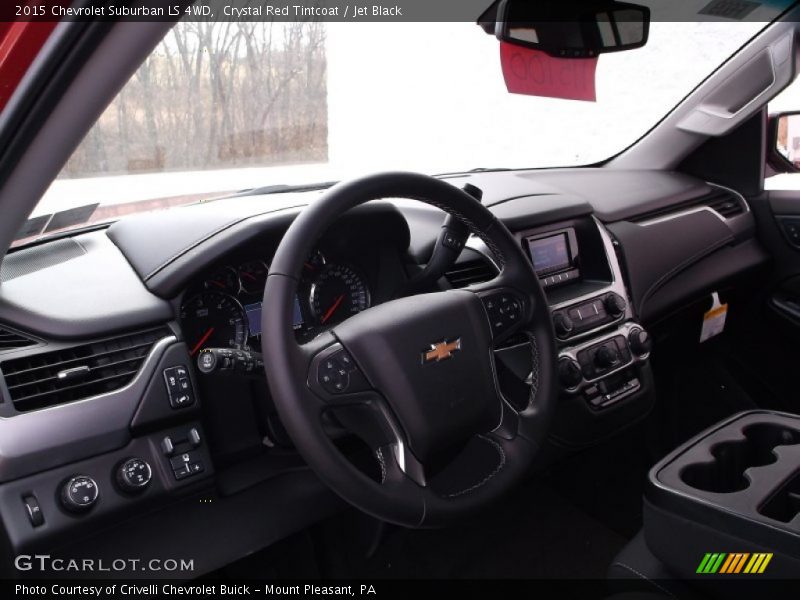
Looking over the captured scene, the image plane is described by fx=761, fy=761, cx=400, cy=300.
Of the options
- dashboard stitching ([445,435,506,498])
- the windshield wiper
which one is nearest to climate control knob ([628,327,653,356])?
dashboard stitching ([445,435,506,498])

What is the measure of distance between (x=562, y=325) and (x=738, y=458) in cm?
58

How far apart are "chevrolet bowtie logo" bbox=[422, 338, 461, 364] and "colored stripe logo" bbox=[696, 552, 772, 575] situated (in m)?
0.63

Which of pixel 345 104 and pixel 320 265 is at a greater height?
pixel 345 104

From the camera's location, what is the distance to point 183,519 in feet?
5.53

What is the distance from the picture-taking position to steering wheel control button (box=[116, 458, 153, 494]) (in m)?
1.53

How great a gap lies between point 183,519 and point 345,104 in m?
1.79

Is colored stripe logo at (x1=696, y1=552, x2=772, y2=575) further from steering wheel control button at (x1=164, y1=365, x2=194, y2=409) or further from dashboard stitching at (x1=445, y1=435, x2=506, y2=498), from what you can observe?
steering wheel control button at (x1=164, y1=365, x2=194, y2=409)

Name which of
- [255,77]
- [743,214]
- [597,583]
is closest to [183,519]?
[255,77]

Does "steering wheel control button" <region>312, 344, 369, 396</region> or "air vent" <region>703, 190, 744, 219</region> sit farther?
"air vent" <region>703, 190, 744, 219</region>

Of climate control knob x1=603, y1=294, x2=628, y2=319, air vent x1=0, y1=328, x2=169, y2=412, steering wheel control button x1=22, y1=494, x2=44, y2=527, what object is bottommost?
steering wheel control button x1=22, y1=494, x2=44, y2=527

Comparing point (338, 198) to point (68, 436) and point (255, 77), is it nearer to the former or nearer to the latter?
point (68, 436)

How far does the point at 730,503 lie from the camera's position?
149 centimetres

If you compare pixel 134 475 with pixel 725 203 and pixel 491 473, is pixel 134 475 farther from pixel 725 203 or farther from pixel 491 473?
pixel 725 203

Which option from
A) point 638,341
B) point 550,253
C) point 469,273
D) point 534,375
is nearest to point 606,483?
point 638,341
